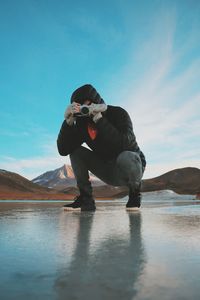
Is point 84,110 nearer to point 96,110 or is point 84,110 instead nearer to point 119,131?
point 96,110

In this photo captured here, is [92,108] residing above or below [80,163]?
above

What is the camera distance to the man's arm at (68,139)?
2801mm

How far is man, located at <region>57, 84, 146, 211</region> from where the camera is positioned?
2631mm

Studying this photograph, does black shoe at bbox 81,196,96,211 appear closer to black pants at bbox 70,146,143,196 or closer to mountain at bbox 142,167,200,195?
black pants at bbox 70,146,143,196

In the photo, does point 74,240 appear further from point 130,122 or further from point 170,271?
point 130,122

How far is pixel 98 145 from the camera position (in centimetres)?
282

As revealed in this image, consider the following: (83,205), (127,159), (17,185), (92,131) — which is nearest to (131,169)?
(127,159)

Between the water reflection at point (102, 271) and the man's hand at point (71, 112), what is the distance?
1652 millimetres

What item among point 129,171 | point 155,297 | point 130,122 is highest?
point 130,122

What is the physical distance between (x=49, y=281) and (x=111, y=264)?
0.63 feet

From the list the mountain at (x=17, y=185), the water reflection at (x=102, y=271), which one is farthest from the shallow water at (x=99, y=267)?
the mountain at (x=17, y=185)

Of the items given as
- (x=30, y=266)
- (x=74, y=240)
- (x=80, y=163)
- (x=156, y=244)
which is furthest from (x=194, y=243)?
(x=80, y=163)

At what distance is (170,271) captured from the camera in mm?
671

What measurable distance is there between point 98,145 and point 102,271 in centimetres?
218
